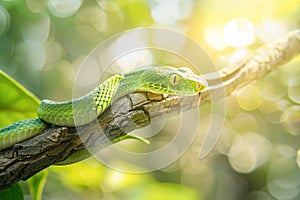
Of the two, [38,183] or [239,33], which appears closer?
[38,183]

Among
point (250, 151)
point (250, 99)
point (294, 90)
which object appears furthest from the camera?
point (250, 151)

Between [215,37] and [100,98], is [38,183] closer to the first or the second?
[100,98]

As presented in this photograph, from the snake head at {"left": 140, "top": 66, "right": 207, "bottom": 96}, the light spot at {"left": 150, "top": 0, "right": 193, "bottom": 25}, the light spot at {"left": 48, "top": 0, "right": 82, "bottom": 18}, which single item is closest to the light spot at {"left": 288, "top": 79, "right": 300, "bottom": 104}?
the light spot at {"left": 150, "top": 0, "right": 193, "bottom": 25}

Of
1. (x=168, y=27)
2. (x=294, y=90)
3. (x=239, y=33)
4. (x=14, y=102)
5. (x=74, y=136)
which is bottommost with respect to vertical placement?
(x=294, y=90)

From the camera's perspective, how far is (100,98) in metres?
0.82

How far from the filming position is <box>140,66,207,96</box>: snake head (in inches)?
33.6

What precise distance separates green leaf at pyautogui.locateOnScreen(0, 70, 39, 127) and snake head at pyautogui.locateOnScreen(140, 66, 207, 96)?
26cm

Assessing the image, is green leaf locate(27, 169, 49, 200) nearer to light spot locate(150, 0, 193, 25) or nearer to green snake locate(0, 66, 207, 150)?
green snake locate(0, 66, 207, 150)

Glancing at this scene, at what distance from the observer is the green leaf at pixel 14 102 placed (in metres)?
0.86

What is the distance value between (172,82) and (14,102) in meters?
0.35

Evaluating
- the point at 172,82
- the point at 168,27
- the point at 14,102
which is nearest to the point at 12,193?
the point at 14,102

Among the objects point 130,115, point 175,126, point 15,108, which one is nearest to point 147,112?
point 130,115

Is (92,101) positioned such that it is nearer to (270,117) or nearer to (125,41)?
(125,41)

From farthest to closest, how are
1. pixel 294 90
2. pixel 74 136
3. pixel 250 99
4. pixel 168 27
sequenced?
pixel 250 99, pixel 168 27, pixel 294 90, pixel 74 136
